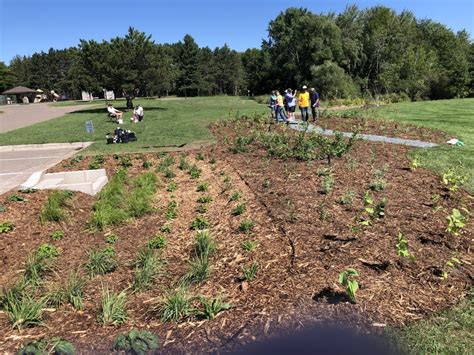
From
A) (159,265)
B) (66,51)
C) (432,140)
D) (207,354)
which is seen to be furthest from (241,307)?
(66,51)

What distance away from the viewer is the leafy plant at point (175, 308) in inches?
153

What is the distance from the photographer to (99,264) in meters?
5.01

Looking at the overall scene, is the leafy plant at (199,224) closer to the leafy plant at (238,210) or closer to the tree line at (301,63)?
the leafy plant at (238,210)

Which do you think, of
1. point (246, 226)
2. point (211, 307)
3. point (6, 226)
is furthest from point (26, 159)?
point (211, 307)

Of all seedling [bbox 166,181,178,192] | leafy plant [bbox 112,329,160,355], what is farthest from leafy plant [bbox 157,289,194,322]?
seedling [bbox 166,181,178,192]

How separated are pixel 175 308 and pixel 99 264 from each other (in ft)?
5.02

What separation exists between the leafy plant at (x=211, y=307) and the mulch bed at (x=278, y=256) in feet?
0.22

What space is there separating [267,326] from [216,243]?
196 cm

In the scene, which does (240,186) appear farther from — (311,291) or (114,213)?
(311,291)

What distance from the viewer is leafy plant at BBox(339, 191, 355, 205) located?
6309 mm

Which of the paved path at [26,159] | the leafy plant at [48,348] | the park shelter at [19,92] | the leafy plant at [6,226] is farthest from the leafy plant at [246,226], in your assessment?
the park shelter at [19,92]

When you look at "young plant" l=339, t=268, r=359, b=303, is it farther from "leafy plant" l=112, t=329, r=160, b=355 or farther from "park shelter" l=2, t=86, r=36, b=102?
"park shelter" l=2, t=86, r=36, b=102

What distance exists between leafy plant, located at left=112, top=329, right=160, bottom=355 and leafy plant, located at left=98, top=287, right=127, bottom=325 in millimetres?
350

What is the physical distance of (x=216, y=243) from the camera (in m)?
5.51
